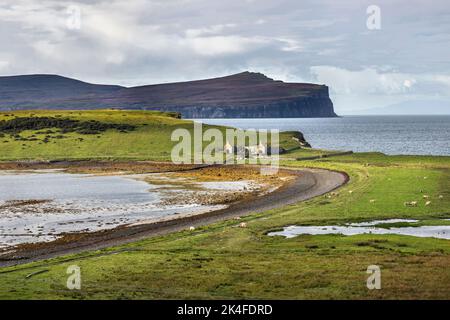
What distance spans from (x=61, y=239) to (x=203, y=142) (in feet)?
270

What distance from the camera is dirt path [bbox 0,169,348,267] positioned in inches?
1499

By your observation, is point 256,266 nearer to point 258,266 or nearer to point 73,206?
point 258,266

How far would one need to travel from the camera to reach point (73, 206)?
6028 centimetres

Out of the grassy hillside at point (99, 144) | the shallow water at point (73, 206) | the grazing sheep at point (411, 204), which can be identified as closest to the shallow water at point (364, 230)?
the grazing sheep at point (411, 204)

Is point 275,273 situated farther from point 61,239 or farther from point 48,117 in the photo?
point 48,117

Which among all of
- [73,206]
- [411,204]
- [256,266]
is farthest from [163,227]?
[411,204]

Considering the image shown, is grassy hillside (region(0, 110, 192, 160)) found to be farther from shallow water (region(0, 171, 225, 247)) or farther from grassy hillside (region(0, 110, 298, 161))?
shallow water (region(0, 171, 225, 247))

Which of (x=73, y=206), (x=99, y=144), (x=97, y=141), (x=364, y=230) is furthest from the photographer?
(x=97, y=141)

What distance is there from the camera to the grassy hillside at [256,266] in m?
27.2

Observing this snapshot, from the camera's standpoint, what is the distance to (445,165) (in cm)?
8506

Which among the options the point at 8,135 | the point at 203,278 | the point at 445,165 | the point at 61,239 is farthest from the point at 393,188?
the point at 8,135

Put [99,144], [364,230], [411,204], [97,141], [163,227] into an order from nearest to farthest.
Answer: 1. [364,230]
2. [163,227]
3. [411,204]
4. [99,144]
5. [97,141]

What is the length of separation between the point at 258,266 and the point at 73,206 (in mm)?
32582

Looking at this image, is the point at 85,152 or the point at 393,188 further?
the point at 85,152
